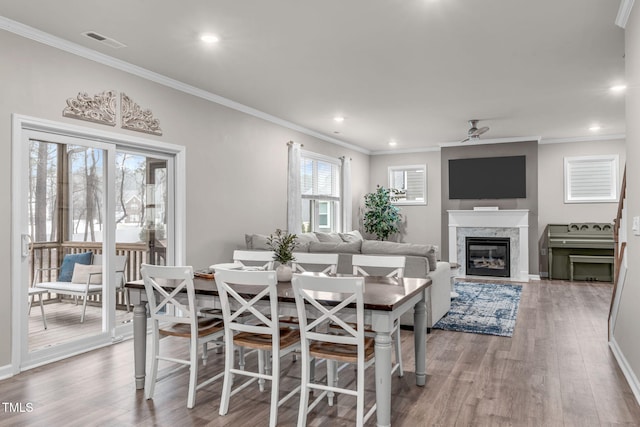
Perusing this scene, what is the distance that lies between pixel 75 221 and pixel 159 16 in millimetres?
2019

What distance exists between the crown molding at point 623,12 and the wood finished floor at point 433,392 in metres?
2.69

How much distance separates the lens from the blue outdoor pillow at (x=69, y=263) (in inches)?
161

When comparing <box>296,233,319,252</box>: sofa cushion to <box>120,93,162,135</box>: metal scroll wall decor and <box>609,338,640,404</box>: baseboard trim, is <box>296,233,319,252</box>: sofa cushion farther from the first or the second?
<box>609,338,640,404</box>: baseboard trim

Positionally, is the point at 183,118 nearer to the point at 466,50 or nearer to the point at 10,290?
the point at 10,290

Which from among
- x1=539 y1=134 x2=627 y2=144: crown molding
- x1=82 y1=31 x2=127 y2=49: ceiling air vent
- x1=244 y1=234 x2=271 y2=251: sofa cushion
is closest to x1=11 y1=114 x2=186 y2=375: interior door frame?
x1=82 y1=31 x2=127 y2=49: ceiling air vent

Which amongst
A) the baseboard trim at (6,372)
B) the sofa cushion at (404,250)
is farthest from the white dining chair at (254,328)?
the sofa cushion at (404,250)

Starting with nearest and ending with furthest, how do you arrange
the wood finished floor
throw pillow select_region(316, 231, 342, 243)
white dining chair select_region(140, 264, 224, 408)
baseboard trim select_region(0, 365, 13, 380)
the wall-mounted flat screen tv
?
1. the wood finished floor
2. white dining chair select_region(140, 264, 224, 408)
3. baseboard trim select_region(0, 365, 13, 380)
4. throw pillow select_region(316, 231, 342, 243)
5. the wall-mounted flat screen tv

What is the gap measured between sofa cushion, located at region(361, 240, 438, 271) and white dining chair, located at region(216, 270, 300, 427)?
7.39 feet

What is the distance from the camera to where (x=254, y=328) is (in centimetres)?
279

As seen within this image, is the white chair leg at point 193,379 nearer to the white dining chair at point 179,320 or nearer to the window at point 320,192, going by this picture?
the white dining chair at point 179,320

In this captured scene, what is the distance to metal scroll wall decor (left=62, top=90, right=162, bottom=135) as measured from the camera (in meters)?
4.07

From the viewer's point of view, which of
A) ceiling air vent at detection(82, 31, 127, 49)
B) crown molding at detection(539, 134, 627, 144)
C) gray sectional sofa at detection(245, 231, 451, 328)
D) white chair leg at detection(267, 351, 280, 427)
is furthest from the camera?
crown molding at detection(539, 134, 627, 144)

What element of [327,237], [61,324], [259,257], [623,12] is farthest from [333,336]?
[327,237]

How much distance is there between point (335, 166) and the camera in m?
9.02
